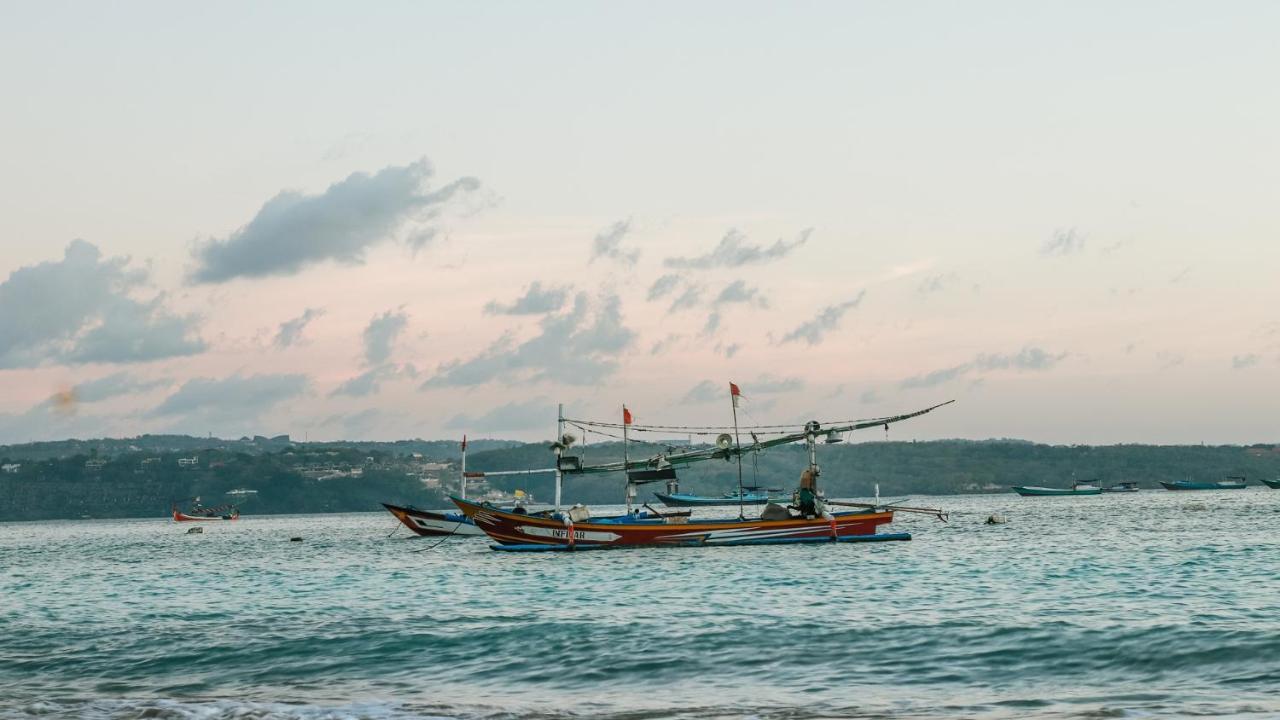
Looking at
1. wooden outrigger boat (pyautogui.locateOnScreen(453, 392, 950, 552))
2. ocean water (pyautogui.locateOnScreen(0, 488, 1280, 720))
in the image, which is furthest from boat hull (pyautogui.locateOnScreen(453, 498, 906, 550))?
ocean water (pyautogui.locateOnScreen(0, 488, 1280, 720))

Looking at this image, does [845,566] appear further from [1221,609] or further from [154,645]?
[154,645]

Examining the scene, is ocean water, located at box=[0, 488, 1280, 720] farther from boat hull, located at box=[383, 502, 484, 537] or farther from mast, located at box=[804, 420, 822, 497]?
boat hull, located at box=[383, 502, 484, 537]

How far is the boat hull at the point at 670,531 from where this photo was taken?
6328 cm

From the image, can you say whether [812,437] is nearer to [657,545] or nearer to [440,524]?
[657,545]

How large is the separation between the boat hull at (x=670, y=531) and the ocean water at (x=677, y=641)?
742 centimetres

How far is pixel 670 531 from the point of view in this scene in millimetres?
64188

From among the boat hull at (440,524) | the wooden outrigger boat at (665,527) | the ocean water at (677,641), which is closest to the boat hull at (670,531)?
the wooden outrigger boat at (665,527)

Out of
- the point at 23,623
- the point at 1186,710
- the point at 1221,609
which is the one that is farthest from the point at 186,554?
the point at 1186,710

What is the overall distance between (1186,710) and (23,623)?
3304 centimetres

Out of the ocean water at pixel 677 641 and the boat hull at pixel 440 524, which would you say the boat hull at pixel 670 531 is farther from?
the boat hull at pixel 440 524

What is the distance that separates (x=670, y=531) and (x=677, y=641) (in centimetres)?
3563

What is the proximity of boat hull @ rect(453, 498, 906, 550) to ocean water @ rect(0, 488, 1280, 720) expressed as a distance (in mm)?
7423

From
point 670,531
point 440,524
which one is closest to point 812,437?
point 670,531

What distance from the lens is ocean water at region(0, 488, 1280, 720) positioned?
2109 centimetres
